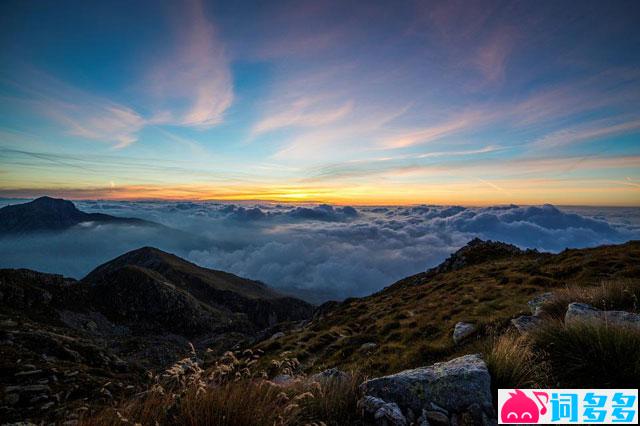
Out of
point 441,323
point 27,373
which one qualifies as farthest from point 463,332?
point 27,373

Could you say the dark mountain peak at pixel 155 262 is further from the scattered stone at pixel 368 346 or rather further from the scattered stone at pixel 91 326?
the scattered stone at pixel 368 346

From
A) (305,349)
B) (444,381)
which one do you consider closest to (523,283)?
(305,349)

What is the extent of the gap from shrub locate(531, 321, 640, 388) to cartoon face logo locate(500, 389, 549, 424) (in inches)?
37.0

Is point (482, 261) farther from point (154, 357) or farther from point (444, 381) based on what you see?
point (154, 357)

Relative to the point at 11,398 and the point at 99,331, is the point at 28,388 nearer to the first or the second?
the point at 11,398

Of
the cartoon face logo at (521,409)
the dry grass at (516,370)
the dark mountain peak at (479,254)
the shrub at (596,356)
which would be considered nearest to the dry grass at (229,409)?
the cartoon face logo at (521,409)

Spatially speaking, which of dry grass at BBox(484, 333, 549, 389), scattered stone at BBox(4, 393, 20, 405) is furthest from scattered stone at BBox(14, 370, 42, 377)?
dry grass at BBox(484, 333, 549, 389)

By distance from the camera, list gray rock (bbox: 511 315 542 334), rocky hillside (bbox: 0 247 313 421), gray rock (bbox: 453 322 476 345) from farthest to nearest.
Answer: rocky hillside (bbox: 0 247 313 421), gray rock (bbox: 453 322 476 345), gray rock (bbox: 511 315 542 334)

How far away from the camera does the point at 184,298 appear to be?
324 feet

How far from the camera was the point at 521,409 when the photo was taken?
16.4 ft

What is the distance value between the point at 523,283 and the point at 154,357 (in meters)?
59.3

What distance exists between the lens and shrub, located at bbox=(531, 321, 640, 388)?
521 centimetres

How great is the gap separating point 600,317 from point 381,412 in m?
6.50

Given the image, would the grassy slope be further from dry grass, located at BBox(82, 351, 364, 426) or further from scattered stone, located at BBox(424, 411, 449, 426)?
dry grass, located at BBox(82, 351, 364, 426)
